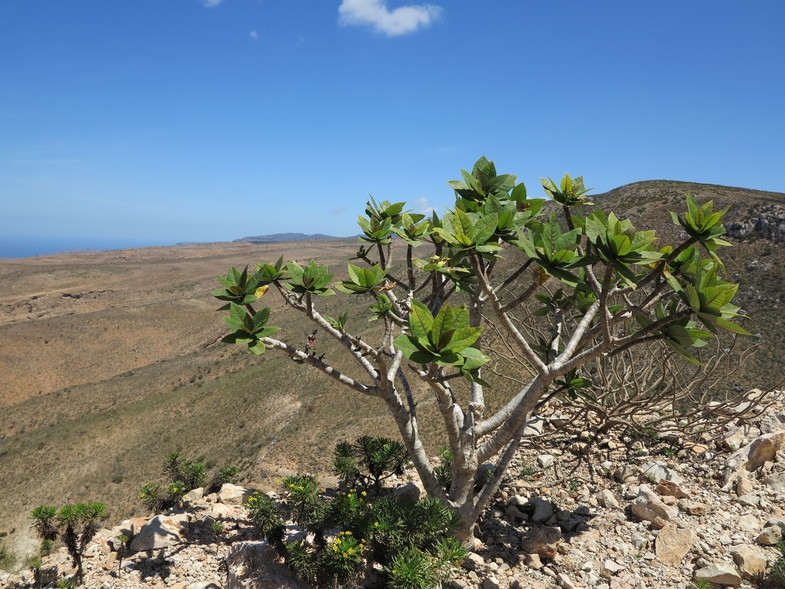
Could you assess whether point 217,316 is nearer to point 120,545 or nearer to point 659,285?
point 120,545

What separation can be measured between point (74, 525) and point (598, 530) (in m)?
6.02

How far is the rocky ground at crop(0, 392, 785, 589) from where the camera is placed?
424 centimetres

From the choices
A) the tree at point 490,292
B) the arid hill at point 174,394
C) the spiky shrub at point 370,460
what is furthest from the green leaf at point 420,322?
the spiky shrub at point 370,460

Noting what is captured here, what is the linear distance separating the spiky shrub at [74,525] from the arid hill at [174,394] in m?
2.58

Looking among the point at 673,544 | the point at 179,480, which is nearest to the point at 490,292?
the point at 673,544

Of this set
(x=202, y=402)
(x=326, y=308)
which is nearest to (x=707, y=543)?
(x=202, y=402)

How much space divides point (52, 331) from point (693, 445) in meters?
51.5

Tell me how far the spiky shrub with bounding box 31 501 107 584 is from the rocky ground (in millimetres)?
315

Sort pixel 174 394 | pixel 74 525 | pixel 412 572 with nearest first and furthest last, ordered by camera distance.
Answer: pixel 412 572 < pixel 74 525 < pixel 174 394

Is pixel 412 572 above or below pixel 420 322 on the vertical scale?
→ below

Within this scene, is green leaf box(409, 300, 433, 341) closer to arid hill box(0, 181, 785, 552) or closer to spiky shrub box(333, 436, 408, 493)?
arid hill box(0, 181, 785, 552)

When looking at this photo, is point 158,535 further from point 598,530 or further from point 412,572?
point 598,530

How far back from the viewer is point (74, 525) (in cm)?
512

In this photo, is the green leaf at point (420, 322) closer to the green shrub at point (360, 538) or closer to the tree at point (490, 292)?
the tree at point (490, 292)
